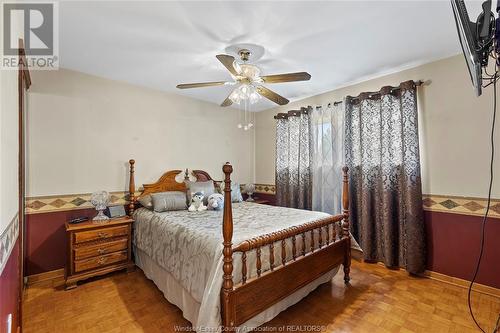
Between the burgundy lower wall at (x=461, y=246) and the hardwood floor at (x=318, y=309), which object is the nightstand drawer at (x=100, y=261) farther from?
the burgundy lower wall at (x=461, y=246)

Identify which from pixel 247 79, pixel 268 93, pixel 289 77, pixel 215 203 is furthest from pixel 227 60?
pixel 215 203

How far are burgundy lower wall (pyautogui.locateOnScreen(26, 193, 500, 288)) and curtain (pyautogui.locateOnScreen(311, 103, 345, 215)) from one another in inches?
45.5

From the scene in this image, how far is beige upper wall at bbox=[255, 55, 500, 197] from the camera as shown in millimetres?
2404

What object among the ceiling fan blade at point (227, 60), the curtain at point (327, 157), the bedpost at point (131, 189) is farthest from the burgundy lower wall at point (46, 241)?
the curtain at point (327, 157)

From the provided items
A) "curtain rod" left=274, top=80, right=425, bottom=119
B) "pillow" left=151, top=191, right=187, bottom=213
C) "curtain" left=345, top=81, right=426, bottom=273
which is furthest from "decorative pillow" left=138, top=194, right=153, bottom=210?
"curtain" left=345, top=81, right=426, bottom=273

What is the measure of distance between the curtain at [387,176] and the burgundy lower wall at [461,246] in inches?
5.5

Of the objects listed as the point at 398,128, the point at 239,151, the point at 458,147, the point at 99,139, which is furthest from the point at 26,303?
the point at 458,147

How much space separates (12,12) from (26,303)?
2.48m

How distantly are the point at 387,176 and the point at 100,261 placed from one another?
3548mm

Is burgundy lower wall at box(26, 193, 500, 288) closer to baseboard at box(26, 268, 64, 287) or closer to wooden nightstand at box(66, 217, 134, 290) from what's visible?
baseboard at box(26, 268, 64, 287)

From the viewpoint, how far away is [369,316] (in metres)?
2.03

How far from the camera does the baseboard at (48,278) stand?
2609 millimetres

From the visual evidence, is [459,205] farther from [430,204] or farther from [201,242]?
[201,242]

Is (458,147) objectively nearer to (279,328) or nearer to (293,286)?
(293,286)
